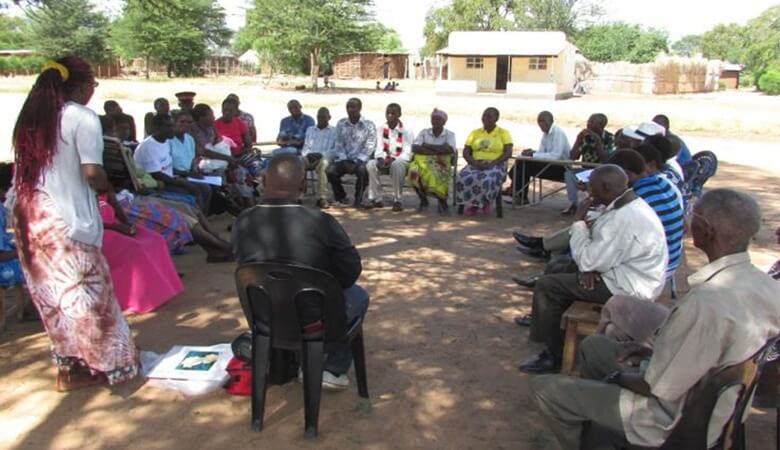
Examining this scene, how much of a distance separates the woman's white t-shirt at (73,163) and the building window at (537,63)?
3635cm

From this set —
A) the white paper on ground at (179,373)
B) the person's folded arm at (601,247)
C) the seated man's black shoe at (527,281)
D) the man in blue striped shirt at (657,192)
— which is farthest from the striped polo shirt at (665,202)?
the white paper on ground at (179,373)

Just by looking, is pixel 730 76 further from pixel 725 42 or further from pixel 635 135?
pixel 635 135

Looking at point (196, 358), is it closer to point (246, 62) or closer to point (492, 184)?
point (492, 184)

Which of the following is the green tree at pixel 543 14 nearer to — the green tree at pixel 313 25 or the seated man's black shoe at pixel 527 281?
the green tree at pixel 313 25

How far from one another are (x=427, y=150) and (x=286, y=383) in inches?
204

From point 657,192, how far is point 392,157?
4945mm

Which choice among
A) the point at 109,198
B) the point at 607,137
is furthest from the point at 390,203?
the point at 109,198

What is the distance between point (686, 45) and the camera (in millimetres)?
98562

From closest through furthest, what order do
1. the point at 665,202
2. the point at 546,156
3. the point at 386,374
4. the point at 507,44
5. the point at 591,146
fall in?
the point at 386,374, the point at 665,202, the point at 591,146, the point at 546,156, the point at 507,44

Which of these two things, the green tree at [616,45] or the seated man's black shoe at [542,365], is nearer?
the seated man's black shoe at [542,365]

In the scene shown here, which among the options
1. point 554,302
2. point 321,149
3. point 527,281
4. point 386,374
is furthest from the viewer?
point 321,149

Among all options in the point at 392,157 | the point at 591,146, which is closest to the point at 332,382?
the point at 392,157

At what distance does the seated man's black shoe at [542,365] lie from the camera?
4.11m

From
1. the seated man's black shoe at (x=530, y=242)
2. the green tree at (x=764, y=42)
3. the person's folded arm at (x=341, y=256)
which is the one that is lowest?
the seated man's black shoe at (x=530, y=242)
